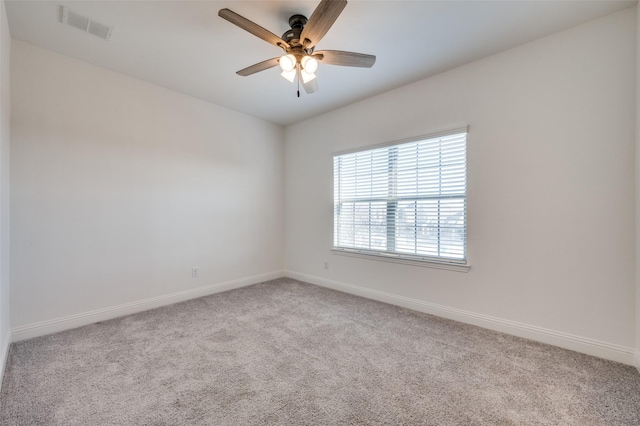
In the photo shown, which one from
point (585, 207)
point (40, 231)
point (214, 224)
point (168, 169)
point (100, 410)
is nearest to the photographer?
point (100, 410)

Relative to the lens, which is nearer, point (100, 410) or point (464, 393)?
point (100, 410)

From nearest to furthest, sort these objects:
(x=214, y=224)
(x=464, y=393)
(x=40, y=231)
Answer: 1. (x=464, y=393)
2. (x=40, y=231)
3. (x=214, y=224)

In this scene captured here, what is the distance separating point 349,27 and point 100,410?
3.14 metres

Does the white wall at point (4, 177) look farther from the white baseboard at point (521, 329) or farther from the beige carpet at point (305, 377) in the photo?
the white baseboard at point (521, 329)

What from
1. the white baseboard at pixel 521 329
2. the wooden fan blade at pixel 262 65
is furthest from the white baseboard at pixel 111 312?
the wooden fan blade at pixel 262 65

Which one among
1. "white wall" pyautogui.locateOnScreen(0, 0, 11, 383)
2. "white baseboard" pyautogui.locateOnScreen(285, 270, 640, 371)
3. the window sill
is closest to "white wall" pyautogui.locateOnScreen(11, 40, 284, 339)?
"white wall" pyautogui.locateOnScreen(0, 0, 11, 383)

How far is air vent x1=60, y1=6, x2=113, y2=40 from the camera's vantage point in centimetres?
209

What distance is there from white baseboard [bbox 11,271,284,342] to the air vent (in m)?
2.63

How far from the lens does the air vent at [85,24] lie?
6.85ft

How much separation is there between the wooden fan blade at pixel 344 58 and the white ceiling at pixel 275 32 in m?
0.32

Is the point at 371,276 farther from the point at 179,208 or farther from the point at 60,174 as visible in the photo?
the point at 60,174

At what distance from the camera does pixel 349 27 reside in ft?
7.27

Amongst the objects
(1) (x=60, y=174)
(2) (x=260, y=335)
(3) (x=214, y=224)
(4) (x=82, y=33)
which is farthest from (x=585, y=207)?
(1) (x=60, y=174)

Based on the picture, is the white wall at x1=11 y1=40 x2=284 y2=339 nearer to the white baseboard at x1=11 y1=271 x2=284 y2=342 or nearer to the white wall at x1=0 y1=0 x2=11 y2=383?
the white baseboard at x1=11 y1=271 x2=284 y2=342
